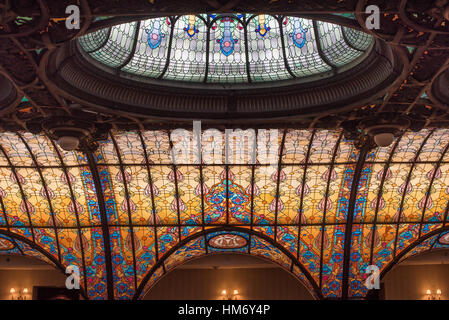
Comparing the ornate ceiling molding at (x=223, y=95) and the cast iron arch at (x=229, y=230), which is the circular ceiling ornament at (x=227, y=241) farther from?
the ornate ceiling molding at (x=223, y=95)

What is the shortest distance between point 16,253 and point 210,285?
849 centimetres

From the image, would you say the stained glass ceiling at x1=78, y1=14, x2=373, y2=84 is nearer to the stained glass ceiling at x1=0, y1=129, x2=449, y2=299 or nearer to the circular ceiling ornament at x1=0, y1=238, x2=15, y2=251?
the stained glass ceiling at x1=0, y1=129, x2=449, y2=299

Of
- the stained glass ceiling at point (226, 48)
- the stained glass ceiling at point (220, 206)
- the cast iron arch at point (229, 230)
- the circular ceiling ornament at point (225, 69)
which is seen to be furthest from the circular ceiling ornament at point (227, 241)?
the stained glass ceiling at point (226, 48)

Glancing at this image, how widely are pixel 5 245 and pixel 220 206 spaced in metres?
8.25

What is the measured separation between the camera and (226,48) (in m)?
14.4

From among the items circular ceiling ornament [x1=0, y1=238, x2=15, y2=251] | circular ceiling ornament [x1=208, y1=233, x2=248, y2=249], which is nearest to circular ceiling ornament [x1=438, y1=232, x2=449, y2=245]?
circular ceiling ornament [x1=208, y1=233, x2=248, y2=249]

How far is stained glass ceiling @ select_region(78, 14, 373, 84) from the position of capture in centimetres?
1346

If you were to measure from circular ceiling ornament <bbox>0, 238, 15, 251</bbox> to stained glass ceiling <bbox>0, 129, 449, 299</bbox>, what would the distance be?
0.26 ft

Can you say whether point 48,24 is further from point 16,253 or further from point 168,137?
point 16,253

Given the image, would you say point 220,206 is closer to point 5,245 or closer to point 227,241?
point 227,241

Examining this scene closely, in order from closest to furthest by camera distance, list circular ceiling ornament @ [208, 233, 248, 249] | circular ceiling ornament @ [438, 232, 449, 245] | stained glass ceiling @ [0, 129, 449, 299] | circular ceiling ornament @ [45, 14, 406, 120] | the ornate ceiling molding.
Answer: the ornate ceiling molding → circular ceiling ornament @ [45, 14, 406, 120] → stained glass ceiling @ [0, 129, 449, 299] → circular ceiling ornament @ [208, 233, 248, 249] → circular ceiling ornament @ [438, 232, 449, 245]

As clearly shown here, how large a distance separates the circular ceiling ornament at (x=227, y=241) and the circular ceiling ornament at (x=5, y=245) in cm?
733

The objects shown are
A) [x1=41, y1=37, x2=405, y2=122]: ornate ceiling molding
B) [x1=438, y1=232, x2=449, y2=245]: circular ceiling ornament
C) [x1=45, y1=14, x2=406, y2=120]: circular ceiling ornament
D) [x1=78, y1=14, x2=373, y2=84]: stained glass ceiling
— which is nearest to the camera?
[x1=41, y1=37, x2=405, y2=122]: ornate ceiling molding

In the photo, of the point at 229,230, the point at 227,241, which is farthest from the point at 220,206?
the point at 227,241
